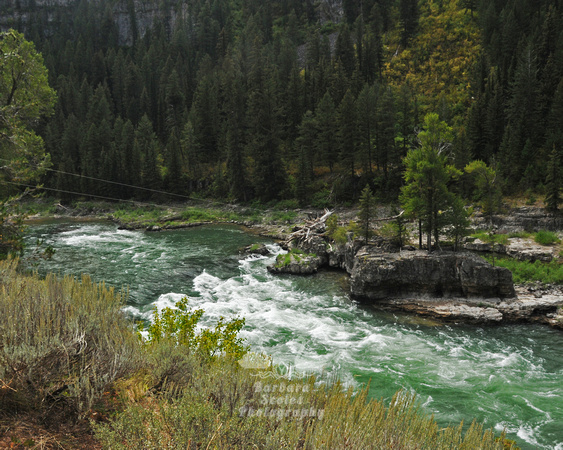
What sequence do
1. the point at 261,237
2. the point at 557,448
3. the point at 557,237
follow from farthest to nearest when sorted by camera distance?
the point at 261,237, the point at 557,237, the point at 557,448

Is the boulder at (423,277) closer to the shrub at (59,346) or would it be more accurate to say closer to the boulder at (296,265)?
the boulder at (296,265)

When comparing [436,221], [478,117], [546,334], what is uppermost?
[478,117]

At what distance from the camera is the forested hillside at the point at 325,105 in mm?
46531

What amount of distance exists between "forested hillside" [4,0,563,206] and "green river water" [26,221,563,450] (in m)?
11.6

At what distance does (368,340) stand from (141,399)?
458 inches

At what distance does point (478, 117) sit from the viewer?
4744 centimetres

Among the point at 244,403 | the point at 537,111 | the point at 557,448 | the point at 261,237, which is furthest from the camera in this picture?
the point at 537,111

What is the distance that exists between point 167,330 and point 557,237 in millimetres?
34032

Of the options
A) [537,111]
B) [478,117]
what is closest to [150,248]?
[478,117]

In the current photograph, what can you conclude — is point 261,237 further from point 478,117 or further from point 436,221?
point 478,117

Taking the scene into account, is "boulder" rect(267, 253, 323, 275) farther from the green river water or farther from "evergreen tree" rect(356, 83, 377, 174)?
"evergreen tree" rect(356, 83, 377, 174)

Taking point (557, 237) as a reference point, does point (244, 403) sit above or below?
above

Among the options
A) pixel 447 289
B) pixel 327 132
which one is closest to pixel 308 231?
pixel 447 289

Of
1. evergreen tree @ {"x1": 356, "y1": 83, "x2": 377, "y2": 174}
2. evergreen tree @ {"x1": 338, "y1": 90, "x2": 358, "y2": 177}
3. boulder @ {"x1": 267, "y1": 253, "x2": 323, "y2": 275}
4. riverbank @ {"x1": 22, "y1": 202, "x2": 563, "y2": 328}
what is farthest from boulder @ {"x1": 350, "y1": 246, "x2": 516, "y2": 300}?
evergreen tree @ {"x1": 338, "y1": 90, "x2": 358, "y2": 177}
